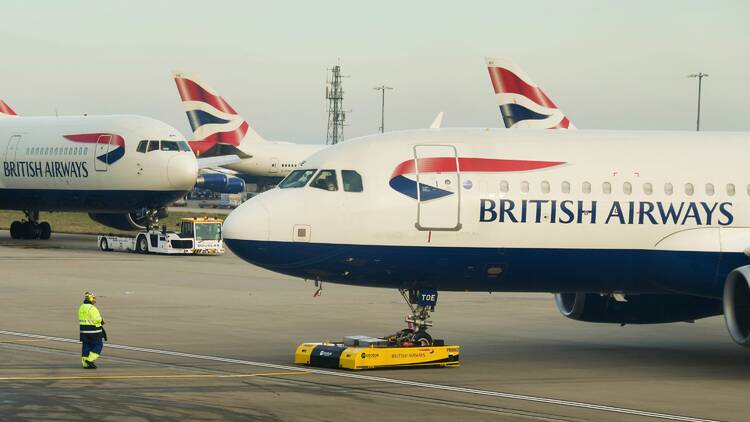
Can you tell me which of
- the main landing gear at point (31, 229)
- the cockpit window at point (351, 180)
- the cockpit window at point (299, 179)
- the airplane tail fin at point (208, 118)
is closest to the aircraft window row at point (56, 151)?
the main landing gear at point (31, 229)

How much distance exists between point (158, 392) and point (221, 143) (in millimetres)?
90818

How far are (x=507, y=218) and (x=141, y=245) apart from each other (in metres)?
33.8

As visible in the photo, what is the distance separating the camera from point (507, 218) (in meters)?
22.4

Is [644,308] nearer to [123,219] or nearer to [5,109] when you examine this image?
[123,219]

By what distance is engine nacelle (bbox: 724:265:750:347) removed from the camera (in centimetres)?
2123

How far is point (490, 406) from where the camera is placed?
18031 mm

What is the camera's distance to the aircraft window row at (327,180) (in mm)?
22391

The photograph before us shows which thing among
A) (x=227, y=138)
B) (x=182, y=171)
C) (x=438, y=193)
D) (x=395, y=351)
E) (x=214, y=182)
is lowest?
(x=395, y=351)

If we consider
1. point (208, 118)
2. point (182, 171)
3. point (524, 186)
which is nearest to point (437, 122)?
point (524, 186)

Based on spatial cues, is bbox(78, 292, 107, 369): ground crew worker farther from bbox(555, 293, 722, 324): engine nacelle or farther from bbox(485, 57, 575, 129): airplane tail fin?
bbox(485, 57, 575, 129): airplane tail fin

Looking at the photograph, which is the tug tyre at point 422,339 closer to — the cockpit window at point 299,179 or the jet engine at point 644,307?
the cockpit window at point 299,179

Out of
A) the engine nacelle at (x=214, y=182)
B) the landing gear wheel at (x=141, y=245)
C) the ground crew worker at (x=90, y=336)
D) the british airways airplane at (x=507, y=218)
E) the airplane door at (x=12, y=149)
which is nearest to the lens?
the ground crew worker at (x=90, y=336)

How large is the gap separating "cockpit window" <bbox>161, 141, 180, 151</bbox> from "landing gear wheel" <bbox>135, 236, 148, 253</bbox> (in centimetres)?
391

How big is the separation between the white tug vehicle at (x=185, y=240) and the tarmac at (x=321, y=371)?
13.5 meters
